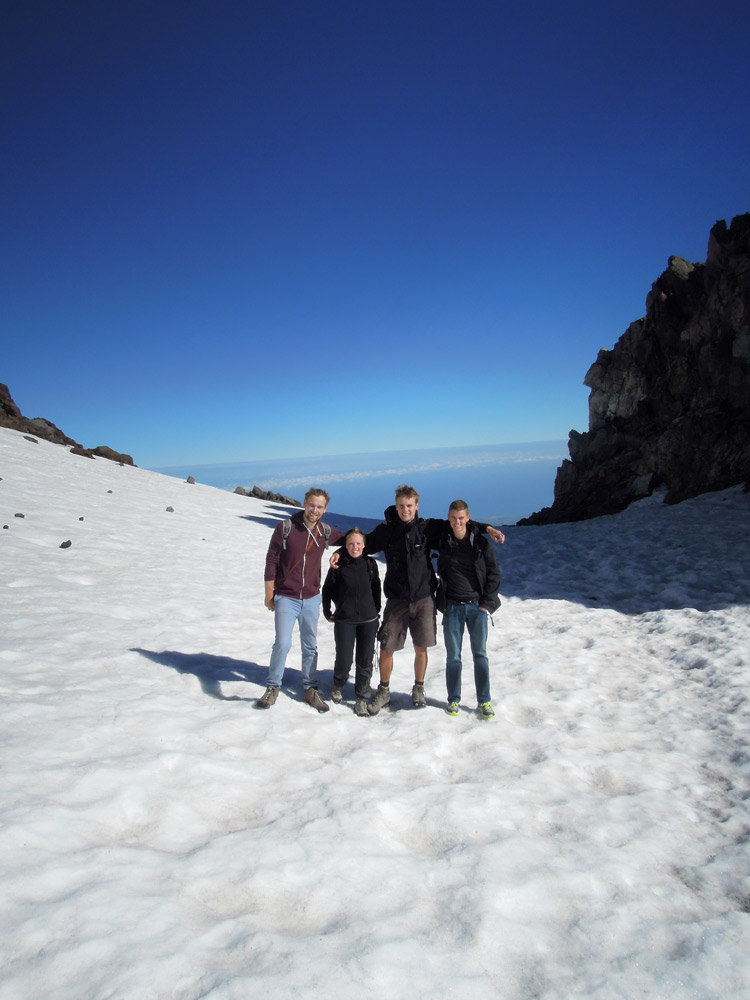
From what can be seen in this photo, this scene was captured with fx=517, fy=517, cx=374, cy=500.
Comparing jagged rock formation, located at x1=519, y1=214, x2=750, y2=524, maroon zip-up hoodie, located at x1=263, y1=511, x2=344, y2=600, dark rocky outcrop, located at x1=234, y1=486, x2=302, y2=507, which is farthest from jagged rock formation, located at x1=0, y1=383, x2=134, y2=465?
maroon zip-up hoodie, located at x1=263, y1=511, x2=344, y2=600

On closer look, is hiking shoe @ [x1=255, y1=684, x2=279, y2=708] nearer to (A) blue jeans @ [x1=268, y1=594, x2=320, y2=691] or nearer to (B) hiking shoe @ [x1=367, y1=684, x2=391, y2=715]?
(A) blue jeans @ [x1=268, y1=594, x2=320, y2=691]

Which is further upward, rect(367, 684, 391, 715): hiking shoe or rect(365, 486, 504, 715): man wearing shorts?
rect(365, 486, 504, 715): man wearing shorts

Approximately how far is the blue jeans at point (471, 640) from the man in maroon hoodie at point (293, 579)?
193 centimetres

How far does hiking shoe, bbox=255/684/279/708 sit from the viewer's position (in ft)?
24.2

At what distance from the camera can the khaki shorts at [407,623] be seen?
7.64m

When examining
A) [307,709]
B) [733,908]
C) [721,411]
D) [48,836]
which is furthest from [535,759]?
[721,411]

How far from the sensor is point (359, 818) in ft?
16.3

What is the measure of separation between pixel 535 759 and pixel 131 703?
208 inches

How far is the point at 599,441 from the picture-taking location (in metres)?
38.7

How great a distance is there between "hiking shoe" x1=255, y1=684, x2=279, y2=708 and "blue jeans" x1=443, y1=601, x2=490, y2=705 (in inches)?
99.1

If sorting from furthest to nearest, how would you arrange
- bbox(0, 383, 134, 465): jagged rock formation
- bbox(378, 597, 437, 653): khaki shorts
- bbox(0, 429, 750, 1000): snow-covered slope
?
bbox(0, 383, 134, 465): jagged rock formation, bbox(378, 597, 437, 653): khaki shorts, bbox(0, 429, 750, 1000): snow-covered slope

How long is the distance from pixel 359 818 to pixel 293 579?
3.24 m

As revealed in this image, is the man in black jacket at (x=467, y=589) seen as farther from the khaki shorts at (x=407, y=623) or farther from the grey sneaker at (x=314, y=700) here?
the grey sneaker at (x=314, y=700)

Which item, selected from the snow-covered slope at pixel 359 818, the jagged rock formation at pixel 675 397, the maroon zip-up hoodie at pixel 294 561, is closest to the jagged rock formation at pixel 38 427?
the snow-covered slope at pixel 359 818
